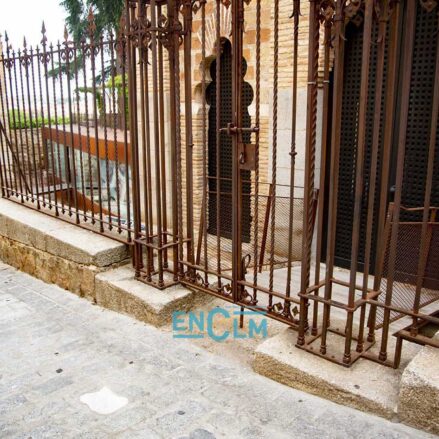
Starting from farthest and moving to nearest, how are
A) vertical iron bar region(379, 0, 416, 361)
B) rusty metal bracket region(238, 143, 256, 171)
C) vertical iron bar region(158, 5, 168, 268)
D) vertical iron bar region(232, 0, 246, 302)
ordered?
vertical iron bar region(158, 5, 168, 268) → rusty metal bracket region(238, 143, 256, 171) → vertical iron bar region(232, 0, 246, 302) → vertical iron bar region(379, 0, 416, 361)

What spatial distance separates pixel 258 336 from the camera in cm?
381

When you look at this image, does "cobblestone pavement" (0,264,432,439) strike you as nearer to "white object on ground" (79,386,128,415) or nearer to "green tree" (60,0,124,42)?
"white object on ground" (79,386,128,415)

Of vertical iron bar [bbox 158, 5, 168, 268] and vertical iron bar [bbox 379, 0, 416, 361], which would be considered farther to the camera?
vertical iron bar [bbox 158, 5, 168, 268]

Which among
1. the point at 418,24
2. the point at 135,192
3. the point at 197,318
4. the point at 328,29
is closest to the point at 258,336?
the point at 197,318

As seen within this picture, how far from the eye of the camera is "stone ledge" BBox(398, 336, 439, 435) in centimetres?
248

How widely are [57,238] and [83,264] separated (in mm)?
513

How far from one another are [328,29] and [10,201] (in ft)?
17.3

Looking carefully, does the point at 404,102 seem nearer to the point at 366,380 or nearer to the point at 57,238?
the point at 366,380

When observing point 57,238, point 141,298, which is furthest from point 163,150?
point 57,238

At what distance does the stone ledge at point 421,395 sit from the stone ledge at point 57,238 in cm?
301

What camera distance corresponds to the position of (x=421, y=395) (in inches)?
98.7

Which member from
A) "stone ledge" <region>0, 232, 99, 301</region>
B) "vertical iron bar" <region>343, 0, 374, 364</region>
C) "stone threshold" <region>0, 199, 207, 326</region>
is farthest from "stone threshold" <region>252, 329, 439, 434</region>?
"stone ledge" <region>0, 232, 99, 301</region>

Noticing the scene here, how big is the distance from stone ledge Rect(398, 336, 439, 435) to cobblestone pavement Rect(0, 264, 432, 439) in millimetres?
68

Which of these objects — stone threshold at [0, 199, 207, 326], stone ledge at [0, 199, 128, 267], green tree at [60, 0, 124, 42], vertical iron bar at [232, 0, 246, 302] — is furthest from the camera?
green tree at [60, 0, 124, 42]
